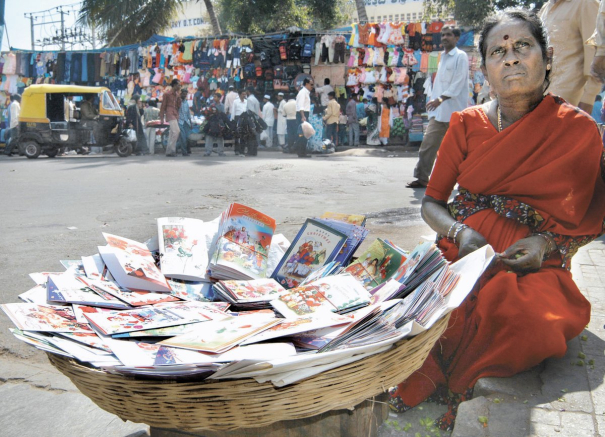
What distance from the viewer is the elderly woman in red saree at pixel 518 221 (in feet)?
6.75

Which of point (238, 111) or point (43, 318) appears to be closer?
point (43, 318)

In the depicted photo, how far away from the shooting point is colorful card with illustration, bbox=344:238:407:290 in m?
1.78

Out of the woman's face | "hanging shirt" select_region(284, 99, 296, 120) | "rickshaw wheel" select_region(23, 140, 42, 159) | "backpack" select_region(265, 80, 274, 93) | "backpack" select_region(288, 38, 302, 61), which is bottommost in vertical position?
"rickshaw wheel" select_region(23, 140, 42, 159)

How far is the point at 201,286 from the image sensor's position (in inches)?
74.1

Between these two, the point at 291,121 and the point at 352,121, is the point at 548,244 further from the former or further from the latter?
the point at 352,121

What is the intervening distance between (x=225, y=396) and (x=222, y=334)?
0.17 m

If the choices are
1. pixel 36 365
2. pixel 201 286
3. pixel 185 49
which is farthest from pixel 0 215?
pixel 185 49

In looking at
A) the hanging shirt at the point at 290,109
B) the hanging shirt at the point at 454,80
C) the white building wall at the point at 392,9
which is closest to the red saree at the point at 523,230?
the hanging shirt at the point at 454,80

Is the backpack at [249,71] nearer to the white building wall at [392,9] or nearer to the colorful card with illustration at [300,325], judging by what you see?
the colorful card with illustration at [300,325]

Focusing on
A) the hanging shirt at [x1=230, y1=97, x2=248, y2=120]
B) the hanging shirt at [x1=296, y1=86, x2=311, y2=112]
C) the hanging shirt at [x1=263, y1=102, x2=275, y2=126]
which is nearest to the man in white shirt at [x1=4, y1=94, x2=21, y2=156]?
the hanging shirt at [x1=230, y1=97, x2=248, y2=120]

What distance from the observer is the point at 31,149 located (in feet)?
48.2

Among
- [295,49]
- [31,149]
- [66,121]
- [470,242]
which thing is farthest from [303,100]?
[470,242]

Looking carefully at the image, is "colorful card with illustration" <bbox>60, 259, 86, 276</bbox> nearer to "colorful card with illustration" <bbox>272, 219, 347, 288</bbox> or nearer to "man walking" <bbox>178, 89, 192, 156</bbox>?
"colorful card with illustration" <bbox>272, 219, 347, 288</bbox>

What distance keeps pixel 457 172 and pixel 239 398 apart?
64.4 inches
